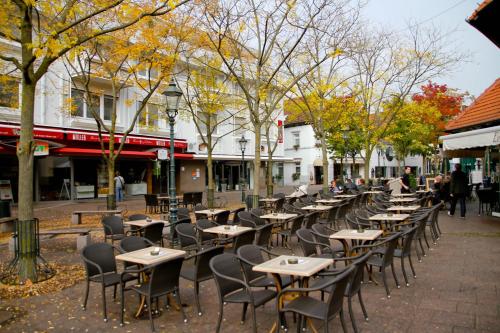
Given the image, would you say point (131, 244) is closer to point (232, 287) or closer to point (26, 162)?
point (232, 287)

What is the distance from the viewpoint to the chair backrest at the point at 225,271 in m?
4.20

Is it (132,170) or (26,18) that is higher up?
(26,18)

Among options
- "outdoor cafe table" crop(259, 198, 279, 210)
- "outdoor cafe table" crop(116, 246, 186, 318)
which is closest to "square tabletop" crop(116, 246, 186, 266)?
"outdoor cafe table" crop(116, 246, 186, 318)

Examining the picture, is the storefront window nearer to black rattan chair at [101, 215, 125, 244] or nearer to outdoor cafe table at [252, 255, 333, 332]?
black rattan chair at [101, 215, 125, 244]

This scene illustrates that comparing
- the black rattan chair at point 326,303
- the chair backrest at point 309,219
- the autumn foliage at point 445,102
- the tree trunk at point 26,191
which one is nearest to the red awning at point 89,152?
the tree trunk at point 26,191

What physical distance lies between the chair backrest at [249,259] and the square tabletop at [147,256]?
0.75 meters

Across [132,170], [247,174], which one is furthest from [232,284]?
[247,174]

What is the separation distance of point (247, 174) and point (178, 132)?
8.45m

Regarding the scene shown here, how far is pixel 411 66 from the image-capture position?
18391 millimetres

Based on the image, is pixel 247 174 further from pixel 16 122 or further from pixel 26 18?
pixel 26 18

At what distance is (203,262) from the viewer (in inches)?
199

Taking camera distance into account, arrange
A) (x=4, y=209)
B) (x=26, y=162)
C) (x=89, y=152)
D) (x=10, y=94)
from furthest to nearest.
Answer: (x=89, y=152), (x=10, y=94), (x=4, y=209), (x=26, y=162)

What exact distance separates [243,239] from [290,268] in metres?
2.43

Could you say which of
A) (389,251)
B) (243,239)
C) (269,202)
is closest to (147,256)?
(243,239)
